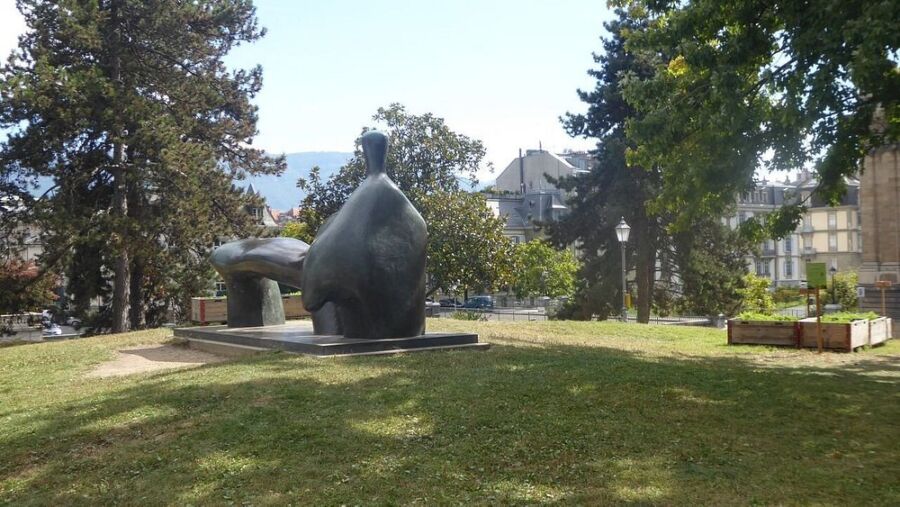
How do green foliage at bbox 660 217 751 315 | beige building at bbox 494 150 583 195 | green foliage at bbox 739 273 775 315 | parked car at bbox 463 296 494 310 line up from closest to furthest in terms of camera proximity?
green foliage at bbox 739 273 775 315
green foliage at bbox 660 217 751 315
parked car at bbox 463 296 494 310
beige building at bbox 494 150 583 195

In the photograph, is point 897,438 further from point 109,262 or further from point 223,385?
point 109,262

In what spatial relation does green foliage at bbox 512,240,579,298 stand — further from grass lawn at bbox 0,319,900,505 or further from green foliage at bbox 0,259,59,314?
grass lawn at bbox 0,319,900,505

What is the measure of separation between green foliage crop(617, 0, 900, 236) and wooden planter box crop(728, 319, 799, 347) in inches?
194

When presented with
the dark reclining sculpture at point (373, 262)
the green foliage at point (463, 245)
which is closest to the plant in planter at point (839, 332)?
the dark reclining sculpture at point (373, 262)

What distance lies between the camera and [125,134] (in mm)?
24859

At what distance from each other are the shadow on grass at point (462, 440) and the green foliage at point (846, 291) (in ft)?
106

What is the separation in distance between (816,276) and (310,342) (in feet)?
30.4

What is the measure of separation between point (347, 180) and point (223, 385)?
27437mm

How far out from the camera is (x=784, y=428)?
7.76 meters

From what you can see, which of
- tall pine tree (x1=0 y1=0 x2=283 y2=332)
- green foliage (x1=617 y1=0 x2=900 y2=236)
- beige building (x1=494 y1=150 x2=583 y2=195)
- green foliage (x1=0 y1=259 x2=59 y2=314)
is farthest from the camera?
beige building (x1=494 y1=150 x2=583 y2=195)

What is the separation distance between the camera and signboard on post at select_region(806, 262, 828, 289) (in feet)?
47.7

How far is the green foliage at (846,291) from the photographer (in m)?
39.6

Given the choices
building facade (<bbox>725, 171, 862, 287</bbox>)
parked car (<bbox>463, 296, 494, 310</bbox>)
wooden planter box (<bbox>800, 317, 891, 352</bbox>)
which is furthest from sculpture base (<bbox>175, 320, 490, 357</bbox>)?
building facade (<bbox>725, 171, 862, 287</bbox>)

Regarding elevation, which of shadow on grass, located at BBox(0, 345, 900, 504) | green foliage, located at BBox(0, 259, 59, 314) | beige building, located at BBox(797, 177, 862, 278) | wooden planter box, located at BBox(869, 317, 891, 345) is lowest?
shadow on grass, located at BBox(0, 345, 900, 504)
